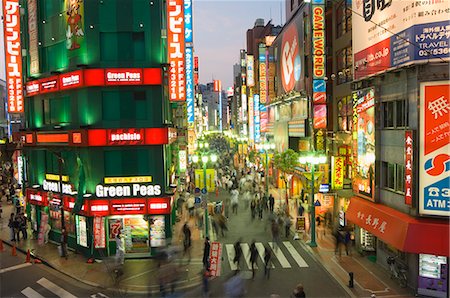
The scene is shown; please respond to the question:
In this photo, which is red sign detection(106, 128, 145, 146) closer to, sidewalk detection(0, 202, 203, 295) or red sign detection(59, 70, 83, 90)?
red sign detection(59, 70, 83, 90)

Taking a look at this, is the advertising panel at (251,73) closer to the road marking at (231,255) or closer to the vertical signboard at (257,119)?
the vertical signboard at (257,119)

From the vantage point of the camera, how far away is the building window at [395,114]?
19594mm

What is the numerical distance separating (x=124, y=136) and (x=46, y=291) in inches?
340

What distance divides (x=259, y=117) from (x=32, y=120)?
37678 mm

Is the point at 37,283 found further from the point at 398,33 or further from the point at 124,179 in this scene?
the point at 398,33

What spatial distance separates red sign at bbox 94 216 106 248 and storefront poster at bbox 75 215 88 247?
1.31 metres

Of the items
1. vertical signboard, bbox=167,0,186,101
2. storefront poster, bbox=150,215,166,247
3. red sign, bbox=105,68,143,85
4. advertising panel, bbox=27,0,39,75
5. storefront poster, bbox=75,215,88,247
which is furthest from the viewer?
advertising panel, bbox=27,0,39,75

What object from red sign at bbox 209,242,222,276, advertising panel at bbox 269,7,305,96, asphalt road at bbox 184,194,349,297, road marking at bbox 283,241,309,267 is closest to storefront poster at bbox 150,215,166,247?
asphalt road at bbox 184,194,349,297

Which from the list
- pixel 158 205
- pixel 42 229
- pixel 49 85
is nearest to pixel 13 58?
pixel 49 85

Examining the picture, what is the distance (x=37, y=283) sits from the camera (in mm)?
20922

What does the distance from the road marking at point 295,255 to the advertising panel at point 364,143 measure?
15.6ft

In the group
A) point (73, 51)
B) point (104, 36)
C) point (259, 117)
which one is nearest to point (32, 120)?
point (73, 51)

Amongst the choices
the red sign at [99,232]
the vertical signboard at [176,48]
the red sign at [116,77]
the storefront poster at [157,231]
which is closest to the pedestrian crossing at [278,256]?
the storefront poster at [157,231]

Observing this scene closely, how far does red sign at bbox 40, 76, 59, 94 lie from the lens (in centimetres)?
2631
